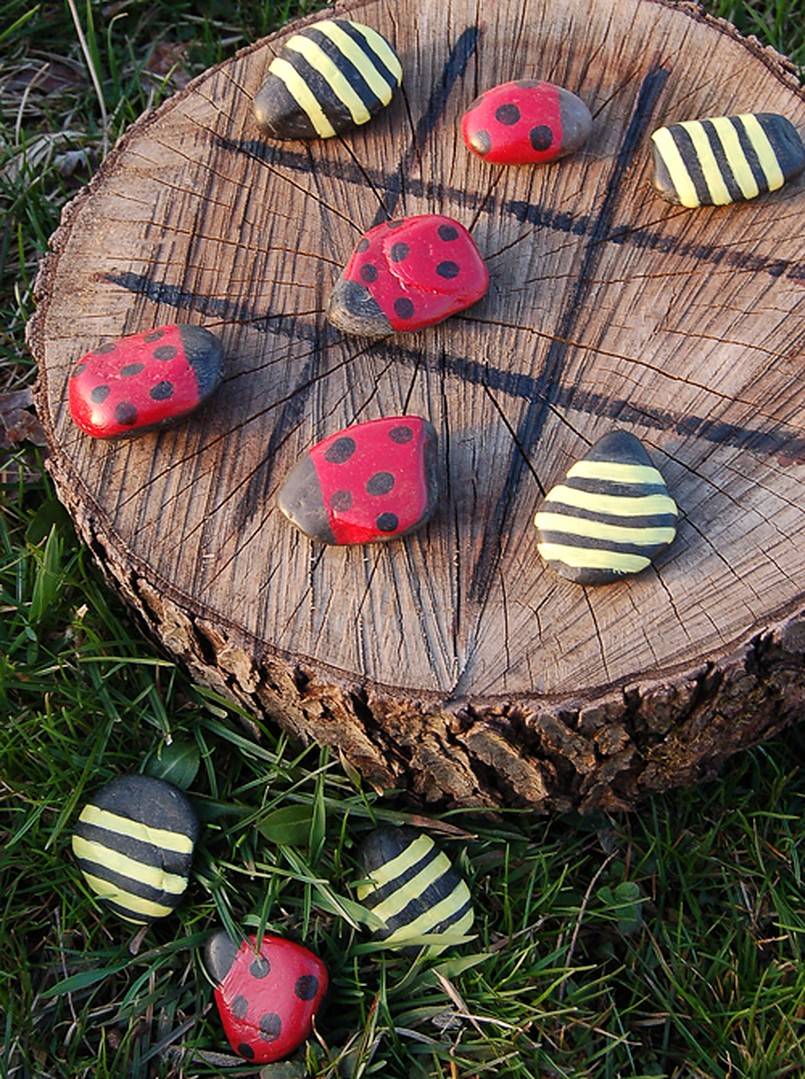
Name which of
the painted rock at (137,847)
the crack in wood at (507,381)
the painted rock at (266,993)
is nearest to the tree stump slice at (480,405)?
the crack in wood at (507,381)

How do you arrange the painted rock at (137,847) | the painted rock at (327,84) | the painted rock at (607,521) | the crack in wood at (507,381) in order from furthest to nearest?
the painted rock at (327,84) < the painted rock at (137,847) < the crack in wood at (507,381) < the painted rock at (607,521)

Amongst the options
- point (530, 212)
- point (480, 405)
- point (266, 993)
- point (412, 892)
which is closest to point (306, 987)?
point (266, 993)

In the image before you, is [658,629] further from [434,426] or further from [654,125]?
[654,125]

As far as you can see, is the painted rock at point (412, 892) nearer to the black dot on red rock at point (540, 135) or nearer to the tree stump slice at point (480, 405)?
the tree stump slice at point (480, 405)

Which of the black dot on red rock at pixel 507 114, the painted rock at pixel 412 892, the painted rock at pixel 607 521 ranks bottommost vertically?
the painted rock at pixel 412 892

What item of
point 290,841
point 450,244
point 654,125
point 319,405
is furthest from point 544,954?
point 654,125

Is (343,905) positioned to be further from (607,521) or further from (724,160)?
(724,160)
